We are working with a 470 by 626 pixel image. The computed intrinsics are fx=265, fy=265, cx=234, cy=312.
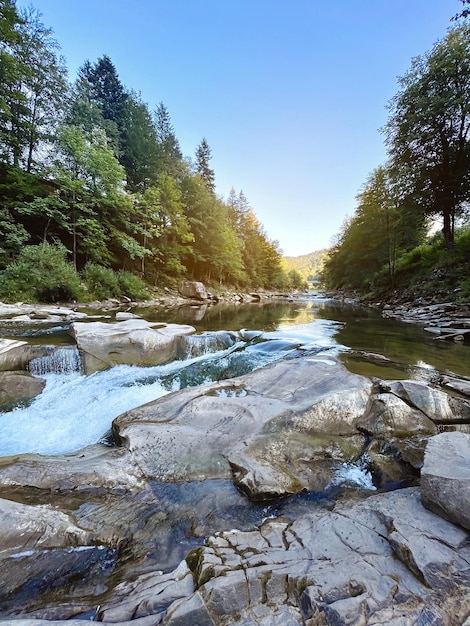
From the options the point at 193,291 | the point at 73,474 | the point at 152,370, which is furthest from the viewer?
the point at 193,291

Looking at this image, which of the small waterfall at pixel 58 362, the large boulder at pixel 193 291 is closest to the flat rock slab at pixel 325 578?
the small waterfall at pixel 58 362

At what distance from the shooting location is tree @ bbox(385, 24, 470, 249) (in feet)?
47.0

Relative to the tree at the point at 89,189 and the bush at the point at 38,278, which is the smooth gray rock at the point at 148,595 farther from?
the tree at the point at 89,189

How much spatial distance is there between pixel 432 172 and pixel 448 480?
68.5 ft

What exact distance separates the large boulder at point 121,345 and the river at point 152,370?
0.24m

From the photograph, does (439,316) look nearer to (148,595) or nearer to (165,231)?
(148,595)

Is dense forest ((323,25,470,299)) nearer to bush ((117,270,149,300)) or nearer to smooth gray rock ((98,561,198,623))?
smooth gray rock ((98,561,198,623))

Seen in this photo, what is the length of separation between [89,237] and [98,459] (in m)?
17.3

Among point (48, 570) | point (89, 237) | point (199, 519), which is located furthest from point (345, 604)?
point (89, 237)

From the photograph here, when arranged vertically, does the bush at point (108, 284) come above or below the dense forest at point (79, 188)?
below

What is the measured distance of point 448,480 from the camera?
6.91ft

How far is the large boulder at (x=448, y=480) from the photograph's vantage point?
1.97 meters

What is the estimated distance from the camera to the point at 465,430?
368 cm

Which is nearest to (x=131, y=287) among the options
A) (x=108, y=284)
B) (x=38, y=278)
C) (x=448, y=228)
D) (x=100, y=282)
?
(x=108, y=284)
